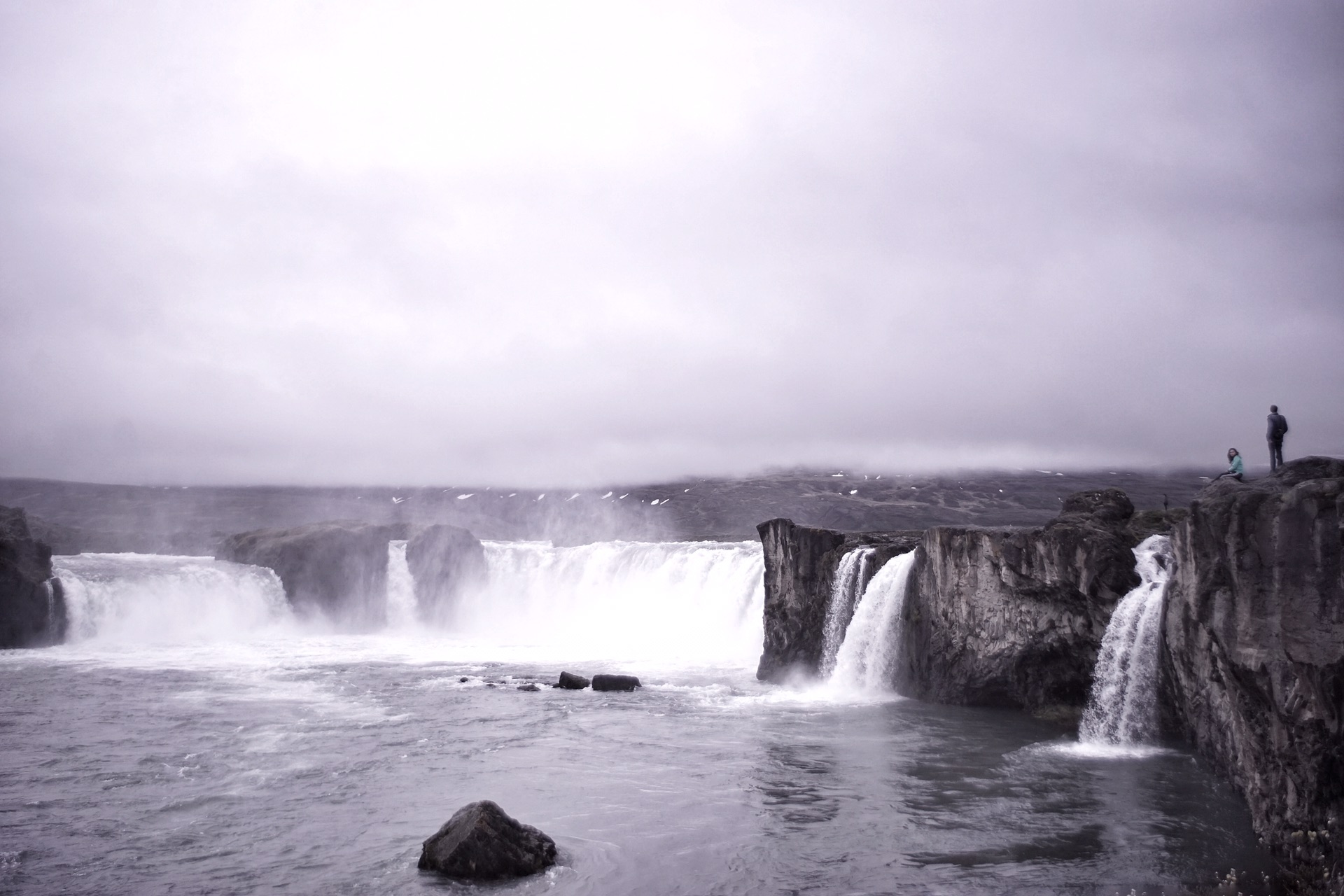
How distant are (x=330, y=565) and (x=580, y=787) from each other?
4256 centimetres

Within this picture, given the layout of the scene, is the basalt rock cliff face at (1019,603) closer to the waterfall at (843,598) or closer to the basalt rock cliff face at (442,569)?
the waterfall at (843,598)

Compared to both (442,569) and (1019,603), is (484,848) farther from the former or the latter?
(442,569)

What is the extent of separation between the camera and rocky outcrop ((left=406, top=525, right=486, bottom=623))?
5859 centimetres

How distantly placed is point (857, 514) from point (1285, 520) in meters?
87.6

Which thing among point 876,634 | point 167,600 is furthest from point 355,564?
point 876,634

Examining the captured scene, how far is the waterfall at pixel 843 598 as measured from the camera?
30141mm

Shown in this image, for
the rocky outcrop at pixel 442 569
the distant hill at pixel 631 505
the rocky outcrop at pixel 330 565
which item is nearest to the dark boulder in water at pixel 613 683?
the rocky outcrop at pixel 442 569

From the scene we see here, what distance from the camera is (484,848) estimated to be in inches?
514

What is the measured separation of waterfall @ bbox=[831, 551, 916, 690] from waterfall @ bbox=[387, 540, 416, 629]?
36.1 meters

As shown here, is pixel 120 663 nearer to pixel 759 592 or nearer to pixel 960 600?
pixel 759 592

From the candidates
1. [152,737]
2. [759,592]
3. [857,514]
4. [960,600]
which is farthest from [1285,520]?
[857,514]

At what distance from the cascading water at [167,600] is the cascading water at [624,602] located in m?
11.6

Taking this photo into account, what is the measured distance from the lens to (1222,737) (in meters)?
17.2

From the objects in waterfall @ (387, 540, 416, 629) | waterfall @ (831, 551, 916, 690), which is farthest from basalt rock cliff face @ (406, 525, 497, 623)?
waterfall @ (831, 551, 916, 690)
